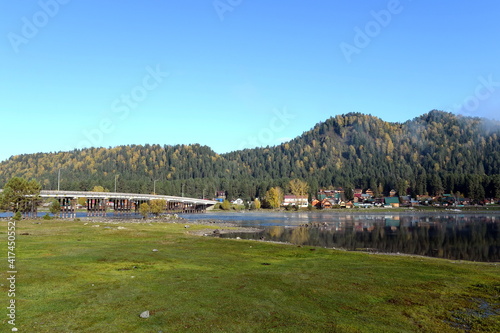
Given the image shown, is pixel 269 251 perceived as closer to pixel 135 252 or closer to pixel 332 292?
pixel 135 252

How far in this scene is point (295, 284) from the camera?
23578 millimetres

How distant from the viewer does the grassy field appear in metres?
15.8

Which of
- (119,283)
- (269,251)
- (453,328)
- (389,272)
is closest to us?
(453,328)

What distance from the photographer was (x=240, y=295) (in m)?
20.3

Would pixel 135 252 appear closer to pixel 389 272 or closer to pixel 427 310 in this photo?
pixel 389 272

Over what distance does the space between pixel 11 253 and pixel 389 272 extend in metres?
32.6

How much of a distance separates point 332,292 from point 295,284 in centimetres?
274

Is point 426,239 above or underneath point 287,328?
underneath

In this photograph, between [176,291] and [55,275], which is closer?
[176,291]

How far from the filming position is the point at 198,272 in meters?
26.8

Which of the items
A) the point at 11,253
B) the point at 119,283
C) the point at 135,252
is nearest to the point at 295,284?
the point at 119,283

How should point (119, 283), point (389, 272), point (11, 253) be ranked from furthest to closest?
point (11, 253) → point (389, 272) → point (119, 283)

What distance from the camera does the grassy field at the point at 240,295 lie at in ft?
51.9

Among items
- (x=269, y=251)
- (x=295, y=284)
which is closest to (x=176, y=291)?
(x=295, y=284)
